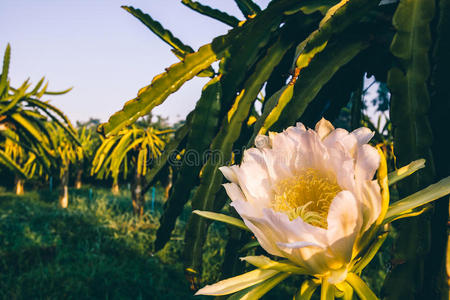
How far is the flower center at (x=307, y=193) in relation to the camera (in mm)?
360

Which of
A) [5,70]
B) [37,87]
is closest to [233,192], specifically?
[5,70]

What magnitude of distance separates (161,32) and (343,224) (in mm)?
835

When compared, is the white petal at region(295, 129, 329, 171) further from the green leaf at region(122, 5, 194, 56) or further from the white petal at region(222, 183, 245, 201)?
the green leaf at region(122, 5, 194, 56)

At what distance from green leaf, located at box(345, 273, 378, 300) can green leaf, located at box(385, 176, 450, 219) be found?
0.07 metres

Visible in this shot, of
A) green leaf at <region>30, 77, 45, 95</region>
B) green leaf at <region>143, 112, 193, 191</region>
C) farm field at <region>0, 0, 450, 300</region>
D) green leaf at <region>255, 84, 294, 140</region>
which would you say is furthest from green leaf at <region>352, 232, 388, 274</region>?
green leaf at <region>30, 77, 45, 95</region>

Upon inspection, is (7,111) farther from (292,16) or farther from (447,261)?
(447,261)

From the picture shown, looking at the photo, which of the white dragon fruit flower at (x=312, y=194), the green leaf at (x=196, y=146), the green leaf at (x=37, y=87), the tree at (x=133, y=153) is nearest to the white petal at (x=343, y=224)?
the white dragon fruit flower at (x=312, y=194)

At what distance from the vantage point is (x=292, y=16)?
2.19 ft

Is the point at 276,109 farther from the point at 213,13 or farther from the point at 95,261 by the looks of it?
the point at 95,261

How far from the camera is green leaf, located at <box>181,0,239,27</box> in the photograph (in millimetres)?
915

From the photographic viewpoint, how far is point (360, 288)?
0.94 ft

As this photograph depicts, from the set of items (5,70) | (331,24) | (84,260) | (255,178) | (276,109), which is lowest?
(84,260)

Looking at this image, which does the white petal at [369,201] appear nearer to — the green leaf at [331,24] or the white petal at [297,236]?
the white petal at [297,236]

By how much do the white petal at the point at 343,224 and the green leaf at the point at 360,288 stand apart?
0.08ft
